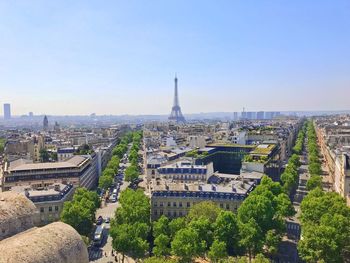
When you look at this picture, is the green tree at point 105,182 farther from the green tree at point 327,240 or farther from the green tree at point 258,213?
the green tree at point 327,240

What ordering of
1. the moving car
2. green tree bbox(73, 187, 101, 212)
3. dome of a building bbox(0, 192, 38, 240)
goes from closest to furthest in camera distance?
dome of a building bbox(0, 192, 38, 240) < the moving car < green tree bbox(73, 187, 101, 212)

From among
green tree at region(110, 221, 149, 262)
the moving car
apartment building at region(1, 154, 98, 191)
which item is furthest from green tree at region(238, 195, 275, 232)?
apartment building at region(1, 154, 98, 191)

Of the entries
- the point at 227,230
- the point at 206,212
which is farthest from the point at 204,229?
the point at 206,212

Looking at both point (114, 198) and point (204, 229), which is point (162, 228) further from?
point (114, 198)

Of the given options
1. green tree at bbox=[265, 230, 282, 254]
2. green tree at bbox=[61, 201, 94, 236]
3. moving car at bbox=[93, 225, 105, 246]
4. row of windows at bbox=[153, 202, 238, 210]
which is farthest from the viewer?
row of windows at bbox=[153, 202, 238, 210]

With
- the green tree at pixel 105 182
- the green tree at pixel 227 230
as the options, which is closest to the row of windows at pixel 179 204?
the green tree at pixel 227 230

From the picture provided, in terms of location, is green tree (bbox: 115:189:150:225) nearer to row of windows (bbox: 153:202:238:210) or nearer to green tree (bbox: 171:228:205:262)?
row of windows (bbox: 153:202:238:210)

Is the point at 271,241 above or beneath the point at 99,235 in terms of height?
above

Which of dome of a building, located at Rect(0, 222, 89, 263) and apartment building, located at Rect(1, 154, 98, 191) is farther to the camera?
apartment building, located at Rect(1, 154, 98, 191)
